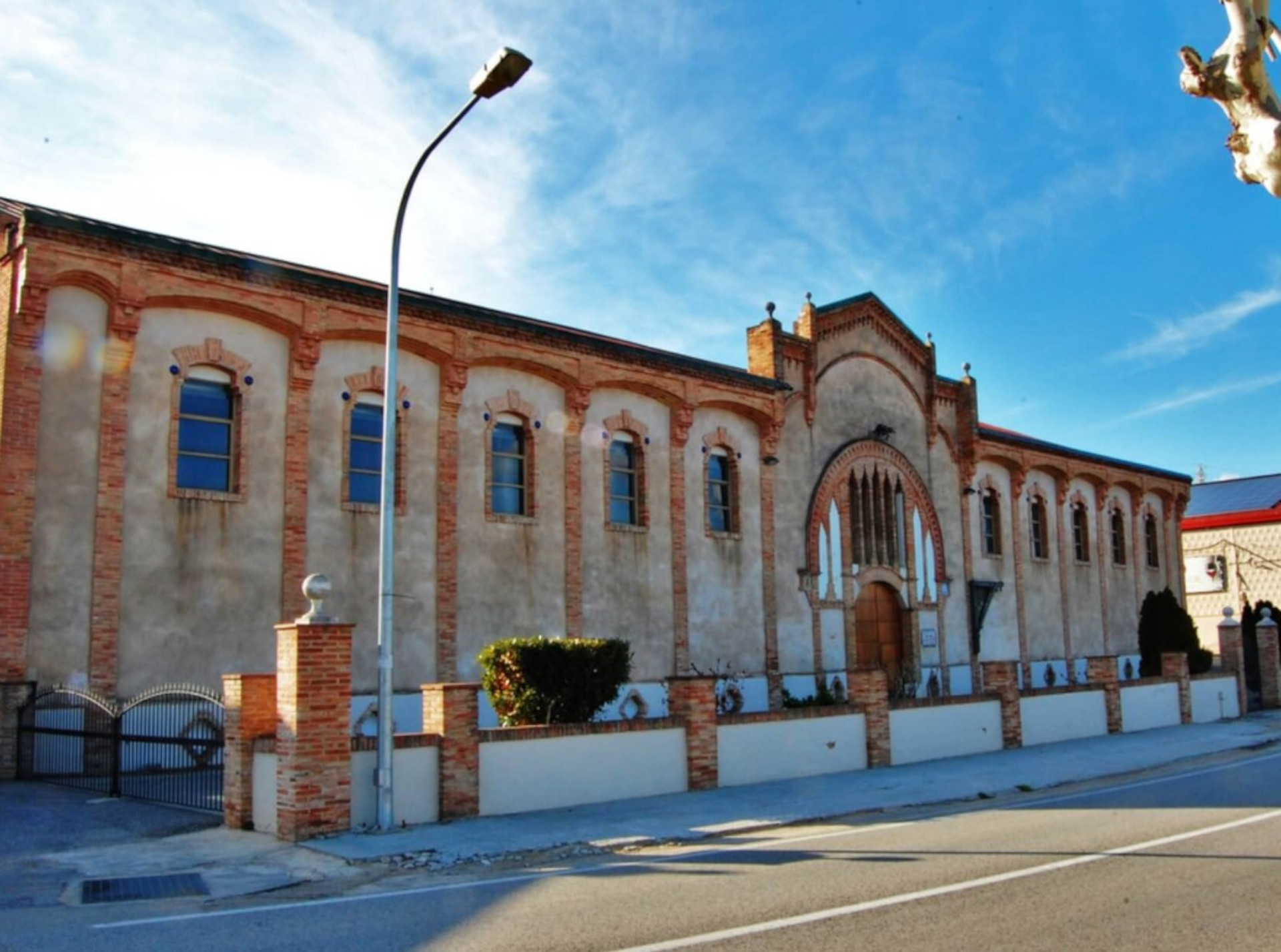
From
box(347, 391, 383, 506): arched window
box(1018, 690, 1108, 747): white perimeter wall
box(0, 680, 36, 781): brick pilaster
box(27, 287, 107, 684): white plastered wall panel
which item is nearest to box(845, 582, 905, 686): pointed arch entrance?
box(1018, 690, 1108, 747): white perimeter wall

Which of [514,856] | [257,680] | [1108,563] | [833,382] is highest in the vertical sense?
[833,382]

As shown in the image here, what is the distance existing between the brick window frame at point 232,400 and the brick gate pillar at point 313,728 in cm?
646

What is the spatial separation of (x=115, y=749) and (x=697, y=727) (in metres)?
7.44

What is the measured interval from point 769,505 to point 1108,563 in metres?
16.7

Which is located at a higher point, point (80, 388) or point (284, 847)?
point (80, 388)

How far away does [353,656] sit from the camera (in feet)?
64.2

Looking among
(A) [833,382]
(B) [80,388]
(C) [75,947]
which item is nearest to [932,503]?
(A) [833,382]

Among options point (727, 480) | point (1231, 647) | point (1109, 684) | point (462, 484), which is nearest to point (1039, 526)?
point (1231, 647)

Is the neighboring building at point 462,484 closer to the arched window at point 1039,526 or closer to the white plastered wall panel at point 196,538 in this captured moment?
the white plastered wall panel at point 196,538

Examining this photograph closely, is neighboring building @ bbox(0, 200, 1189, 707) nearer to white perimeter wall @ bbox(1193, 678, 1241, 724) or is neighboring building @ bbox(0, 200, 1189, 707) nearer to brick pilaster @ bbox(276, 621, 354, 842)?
brick pilaster @ bbox(276, 621, 354, 842)

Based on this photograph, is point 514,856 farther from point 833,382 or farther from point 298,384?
point 833,382

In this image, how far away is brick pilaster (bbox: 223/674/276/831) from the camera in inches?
485

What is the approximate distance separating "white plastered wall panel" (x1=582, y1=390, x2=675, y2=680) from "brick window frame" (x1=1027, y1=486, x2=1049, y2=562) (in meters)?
15.2

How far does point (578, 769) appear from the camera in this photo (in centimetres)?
1445
